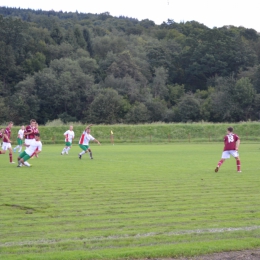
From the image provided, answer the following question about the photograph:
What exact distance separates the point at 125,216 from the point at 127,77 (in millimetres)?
84490

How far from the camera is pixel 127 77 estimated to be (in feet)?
307

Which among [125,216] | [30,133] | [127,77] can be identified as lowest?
[125,216]

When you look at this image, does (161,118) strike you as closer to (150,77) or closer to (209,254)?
(150,77)

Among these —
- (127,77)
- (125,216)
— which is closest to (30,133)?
(125,216)

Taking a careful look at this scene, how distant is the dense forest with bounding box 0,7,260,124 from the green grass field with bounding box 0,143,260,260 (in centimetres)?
6711

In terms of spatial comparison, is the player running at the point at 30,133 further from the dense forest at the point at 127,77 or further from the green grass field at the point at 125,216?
the dense forest at the point at 127,77

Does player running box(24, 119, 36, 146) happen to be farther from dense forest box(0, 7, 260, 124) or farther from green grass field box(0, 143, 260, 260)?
dense forest box(0, 7, 260, 124)

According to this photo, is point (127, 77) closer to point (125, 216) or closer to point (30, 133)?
point (30, 133)

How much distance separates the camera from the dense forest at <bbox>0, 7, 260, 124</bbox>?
272 feet

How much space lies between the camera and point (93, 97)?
8838cm

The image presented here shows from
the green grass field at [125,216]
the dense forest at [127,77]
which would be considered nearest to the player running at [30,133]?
the green grass field at [125,216]

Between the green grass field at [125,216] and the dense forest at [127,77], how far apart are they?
67106 millimetres

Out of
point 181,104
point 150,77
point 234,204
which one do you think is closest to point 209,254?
point 234,204

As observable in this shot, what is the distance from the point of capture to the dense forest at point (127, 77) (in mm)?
82938
